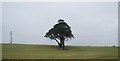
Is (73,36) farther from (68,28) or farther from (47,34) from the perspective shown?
(47,34)

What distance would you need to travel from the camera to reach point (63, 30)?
59312 millimetres

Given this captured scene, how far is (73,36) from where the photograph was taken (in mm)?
59594

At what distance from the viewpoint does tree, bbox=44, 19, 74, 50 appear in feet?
194

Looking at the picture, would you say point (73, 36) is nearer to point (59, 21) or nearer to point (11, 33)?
point (59, 21)

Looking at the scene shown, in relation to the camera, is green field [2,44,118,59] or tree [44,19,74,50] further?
tree [44,19,74,50]

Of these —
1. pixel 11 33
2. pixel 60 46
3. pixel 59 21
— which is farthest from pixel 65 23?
pixel 11 33

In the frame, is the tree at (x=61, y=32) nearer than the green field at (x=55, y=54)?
No

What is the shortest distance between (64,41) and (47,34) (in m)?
4.22

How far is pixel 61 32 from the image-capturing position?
2329 inches

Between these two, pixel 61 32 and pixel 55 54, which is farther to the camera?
pixel 61 32

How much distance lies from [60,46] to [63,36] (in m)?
2.80

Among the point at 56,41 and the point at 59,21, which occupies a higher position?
the point at 59,21

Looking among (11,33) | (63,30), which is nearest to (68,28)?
(63,30)

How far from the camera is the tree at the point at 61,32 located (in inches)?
2333
